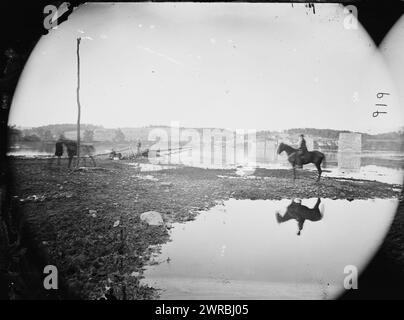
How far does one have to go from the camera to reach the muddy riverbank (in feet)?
11.8

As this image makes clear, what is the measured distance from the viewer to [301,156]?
4.09 metres

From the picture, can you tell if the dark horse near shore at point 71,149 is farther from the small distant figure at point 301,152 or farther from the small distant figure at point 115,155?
the small distant figure at point 301,152

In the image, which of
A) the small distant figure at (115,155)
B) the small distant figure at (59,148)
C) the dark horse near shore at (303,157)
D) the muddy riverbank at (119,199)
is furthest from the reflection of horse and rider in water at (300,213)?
the small distant figure at (59,148)

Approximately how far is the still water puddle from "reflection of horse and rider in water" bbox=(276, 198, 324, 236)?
2 cm

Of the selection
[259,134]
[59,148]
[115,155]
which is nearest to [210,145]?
[259,134]

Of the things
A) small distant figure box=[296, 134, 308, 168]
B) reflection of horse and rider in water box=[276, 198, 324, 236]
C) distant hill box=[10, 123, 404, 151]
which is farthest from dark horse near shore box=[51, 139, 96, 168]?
small distant figure box=[296, 134, 308, 168]

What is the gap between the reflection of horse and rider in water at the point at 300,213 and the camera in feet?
12.7

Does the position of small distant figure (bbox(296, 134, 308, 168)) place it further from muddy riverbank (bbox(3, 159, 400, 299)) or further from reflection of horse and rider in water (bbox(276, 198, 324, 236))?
reflection of horse and rider in water (bbox(276, 198, 324, 236))

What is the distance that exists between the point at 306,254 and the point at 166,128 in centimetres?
330

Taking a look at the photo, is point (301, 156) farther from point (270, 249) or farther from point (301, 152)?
point (270, 249)

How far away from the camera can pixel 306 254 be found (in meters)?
3.76

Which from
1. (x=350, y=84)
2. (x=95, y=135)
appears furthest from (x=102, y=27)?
(x=350, y=84)

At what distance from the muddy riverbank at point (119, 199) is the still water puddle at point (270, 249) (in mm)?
197
